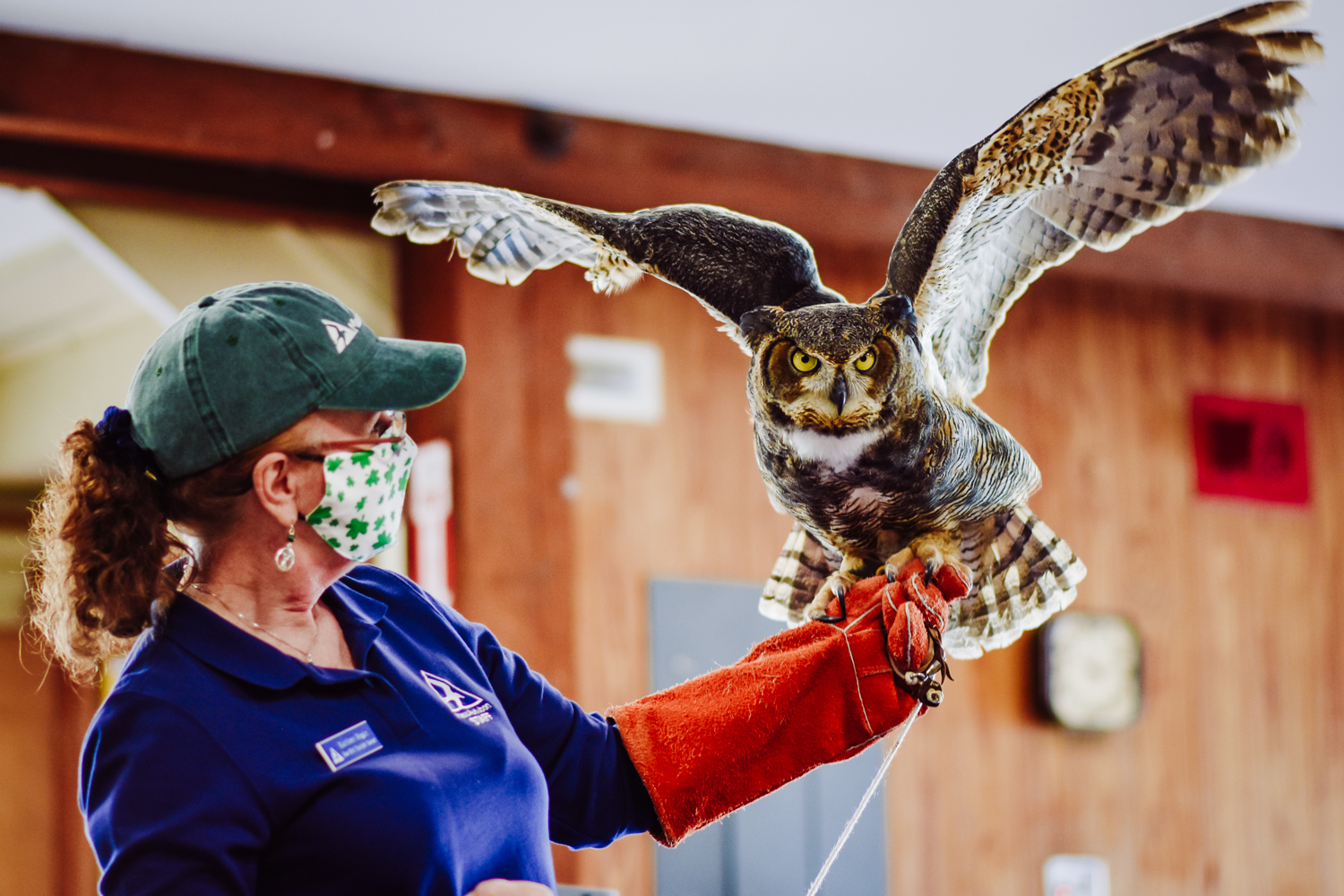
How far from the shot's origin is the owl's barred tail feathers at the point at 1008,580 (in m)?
1.37

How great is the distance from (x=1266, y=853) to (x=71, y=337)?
4410 mm

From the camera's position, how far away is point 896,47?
3.07m

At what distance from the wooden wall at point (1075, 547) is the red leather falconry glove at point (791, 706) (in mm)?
1946

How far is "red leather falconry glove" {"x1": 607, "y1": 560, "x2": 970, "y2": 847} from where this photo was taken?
1.24m

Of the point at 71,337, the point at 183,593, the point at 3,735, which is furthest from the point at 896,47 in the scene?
the point at 3,735

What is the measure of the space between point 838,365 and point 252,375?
0.50 m

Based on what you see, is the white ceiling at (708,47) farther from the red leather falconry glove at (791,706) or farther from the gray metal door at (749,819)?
the red leather falconry glove at (791,706)

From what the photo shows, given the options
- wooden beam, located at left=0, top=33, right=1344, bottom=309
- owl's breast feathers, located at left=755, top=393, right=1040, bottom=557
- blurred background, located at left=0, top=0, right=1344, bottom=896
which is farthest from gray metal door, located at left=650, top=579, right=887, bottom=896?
owl's breast feathers, located at left=755, top=393, right=1040, bottom=557

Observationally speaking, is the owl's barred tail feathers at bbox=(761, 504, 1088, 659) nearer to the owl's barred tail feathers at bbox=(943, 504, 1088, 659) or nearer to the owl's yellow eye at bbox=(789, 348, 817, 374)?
the owl's barred tail feathers at bbox=(943, 504, 1088, 659)

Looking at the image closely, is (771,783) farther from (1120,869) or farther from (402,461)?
(1120,869)

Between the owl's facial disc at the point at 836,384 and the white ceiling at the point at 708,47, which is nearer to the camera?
the owl's facial disc at the point at 836,384

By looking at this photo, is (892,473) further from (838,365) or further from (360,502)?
(360,502)

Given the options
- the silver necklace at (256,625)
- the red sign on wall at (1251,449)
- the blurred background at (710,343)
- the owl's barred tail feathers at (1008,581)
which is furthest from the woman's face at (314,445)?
the red sign on wall at (1251,449)

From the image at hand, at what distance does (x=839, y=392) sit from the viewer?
3.81ft
